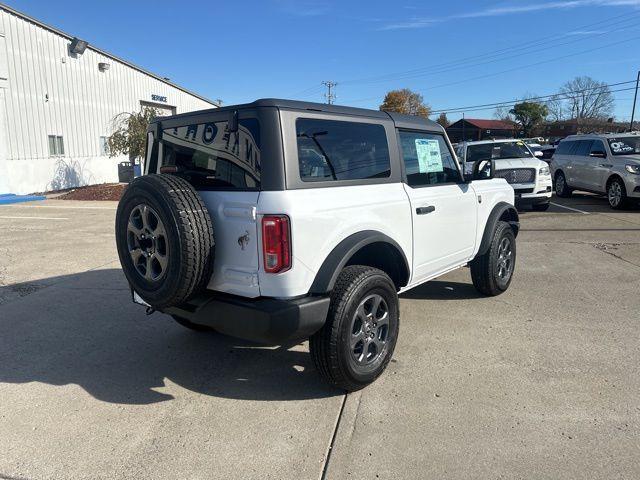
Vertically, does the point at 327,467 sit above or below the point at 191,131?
below

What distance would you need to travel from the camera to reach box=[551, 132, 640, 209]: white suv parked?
1187 cm

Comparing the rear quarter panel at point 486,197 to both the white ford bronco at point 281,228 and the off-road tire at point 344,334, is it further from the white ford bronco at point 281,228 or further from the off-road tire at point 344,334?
the off-road tire at point 344,334

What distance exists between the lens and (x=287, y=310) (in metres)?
2.88

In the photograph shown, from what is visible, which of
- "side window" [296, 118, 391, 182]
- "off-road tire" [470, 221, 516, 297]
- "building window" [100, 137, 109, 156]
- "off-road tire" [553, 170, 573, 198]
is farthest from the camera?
"building window" [100, 137, 109, 156]

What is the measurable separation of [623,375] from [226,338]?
3219 mm

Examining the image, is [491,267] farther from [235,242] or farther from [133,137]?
[133,137]

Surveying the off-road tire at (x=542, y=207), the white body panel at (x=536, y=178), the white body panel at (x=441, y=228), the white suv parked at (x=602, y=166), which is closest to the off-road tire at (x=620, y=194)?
the white suv parked at (x=602, y=166)

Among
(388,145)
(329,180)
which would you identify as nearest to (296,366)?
(329,180)

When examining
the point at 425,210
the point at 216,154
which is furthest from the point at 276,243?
the point at 425,210

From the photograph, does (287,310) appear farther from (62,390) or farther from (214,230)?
(62,390)

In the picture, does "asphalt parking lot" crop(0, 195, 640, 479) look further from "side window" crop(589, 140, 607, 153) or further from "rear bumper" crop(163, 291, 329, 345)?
"side window" crop(589, 140, 607, 153)

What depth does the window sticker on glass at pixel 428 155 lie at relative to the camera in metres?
4.28

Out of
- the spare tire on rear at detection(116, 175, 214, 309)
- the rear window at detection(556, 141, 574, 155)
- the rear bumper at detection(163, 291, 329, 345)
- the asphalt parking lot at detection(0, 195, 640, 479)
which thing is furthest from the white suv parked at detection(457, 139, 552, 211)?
the spare tire on rear at detection(116, 175, 214, 309)

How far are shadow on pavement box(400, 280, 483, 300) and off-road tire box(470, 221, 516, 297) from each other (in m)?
0.20
